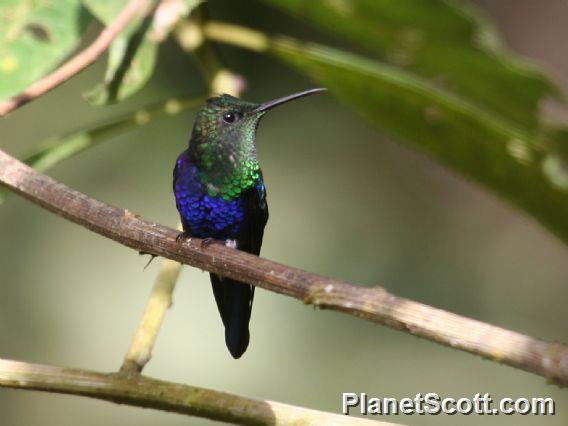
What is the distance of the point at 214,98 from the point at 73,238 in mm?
1878

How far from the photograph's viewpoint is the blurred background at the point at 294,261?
12.8 feet

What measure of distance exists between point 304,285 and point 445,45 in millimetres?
1351

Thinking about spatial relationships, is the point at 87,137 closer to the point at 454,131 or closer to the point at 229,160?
the point at 229,160

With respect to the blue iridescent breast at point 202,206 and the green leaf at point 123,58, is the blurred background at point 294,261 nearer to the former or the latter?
the blue iridescent breast at point 202,206

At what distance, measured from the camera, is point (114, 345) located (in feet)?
13.2

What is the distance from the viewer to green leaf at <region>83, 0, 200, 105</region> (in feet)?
7.58

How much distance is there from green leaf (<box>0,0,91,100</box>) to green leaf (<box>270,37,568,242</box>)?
0.57 meters

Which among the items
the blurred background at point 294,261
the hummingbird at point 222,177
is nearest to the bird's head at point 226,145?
the hummingbird at point 222,177

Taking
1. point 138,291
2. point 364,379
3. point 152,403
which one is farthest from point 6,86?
point 364,379

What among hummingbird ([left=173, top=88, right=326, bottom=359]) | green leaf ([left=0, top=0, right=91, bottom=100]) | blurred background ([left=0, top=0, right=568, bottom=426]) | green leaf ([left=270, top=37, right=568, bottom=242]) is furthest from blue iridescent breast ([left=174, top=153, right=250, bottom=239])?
blurred background ([left=0, top=0, right=568, bottom=426])

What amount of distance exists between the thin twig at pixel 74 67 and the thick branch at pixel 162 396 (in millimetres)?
581

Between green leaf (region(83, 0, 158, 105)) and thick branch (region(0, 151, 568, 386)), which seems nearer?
thick branch (region(0, 151, 568, 386))

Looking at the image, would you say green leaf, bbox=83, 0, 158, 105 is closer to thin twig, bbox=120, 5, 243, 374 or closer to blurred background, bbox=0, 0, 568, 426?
thin twig, bbox=120, 5, 243, 374

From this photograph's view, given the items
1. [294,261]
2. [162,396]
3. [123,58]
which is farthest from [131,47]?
[294,261]
